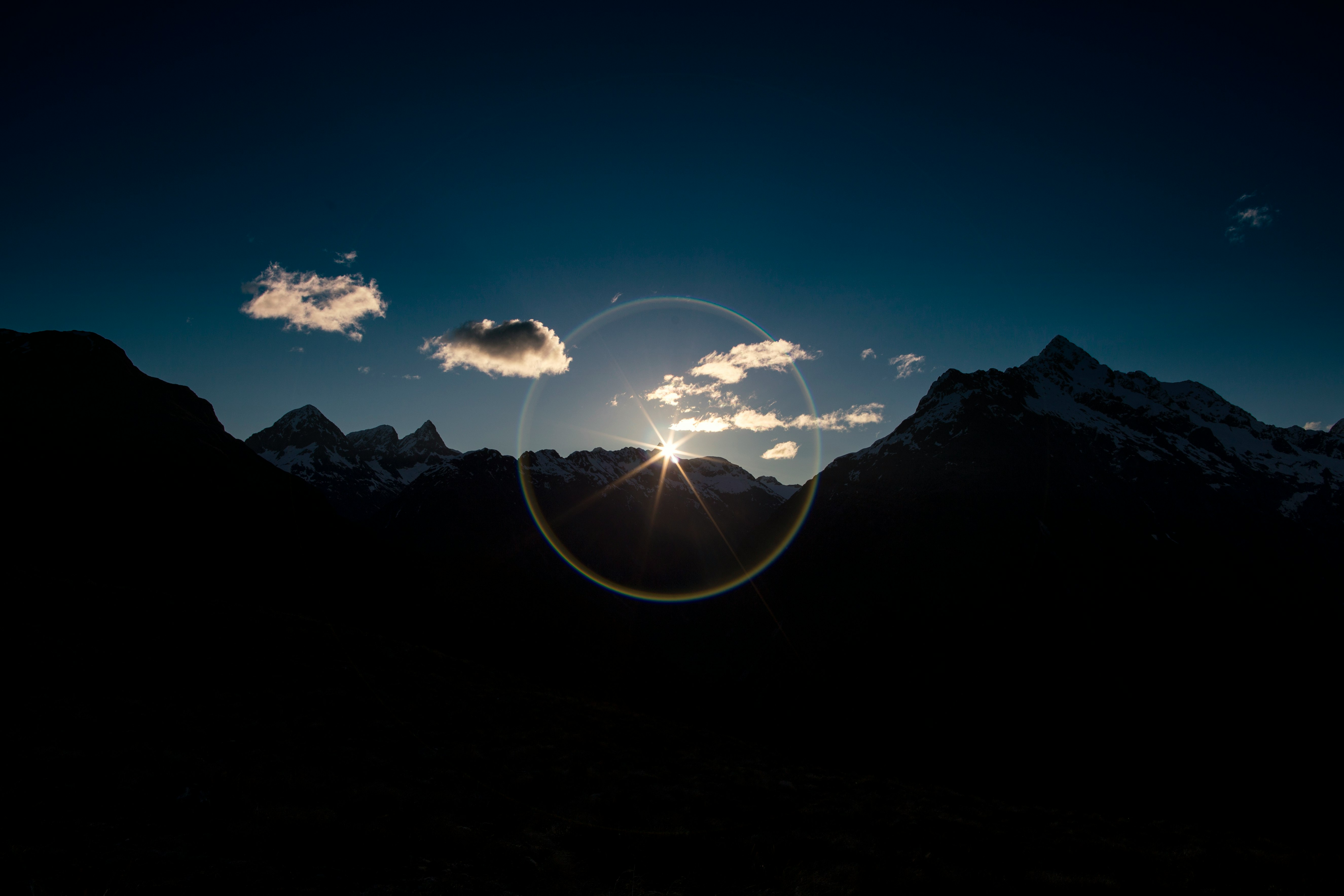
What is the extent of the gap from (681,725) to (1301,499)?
274m

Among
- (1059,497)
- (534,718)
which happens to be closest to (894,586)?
(1059,497)

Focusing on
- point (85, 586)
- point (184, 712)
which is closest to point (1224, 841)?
point (184, 712)

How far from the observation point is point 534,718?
25172mm

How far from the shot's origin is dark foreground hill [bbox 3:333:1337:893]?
38.0 ft

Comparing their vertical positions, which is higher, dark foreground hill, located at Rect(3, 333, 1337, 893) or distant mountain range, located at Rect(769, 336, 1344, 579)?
distant mountain range, located at Rect(769, 336, 1344, 579)

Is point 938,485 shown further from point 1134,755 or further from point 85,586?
point 85,586

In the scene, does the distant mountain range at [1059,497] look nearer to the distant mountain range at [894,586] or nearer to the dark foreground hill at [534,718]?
the distant mountain range at [894,586]

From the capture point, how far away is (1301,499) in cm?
18512

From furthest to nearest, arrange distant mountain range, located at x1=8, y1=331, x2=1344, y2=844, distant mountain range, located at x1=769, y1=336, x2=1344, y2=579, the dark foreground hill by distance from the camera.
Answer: distant mountain range, located at x1=769, y1=336, x2=1344, y2=579
distant mountain range, located at x1=8, y1=331, x2=1344, y2=844
the dark foreground hill

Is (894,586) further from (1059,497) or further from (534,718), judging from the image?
(534,718)

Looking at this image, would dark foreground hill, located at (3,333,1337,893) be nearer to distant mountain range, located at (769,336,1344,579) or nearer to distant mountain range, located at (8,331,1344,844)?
distant mountain range, located at (8,331,1344,844)

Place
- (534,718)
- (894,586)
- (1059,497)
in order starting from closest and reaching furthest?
(534,718)
(894,586)
(1059,497)

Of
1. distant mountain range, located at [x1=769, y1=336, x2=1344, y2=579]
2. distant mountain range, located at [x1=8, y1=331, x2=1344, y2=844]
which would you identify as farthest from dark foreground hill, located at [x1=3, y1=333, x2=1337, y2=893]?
distant mountain range, located at [x1=769, y1=336, x2=1344, y2=579]

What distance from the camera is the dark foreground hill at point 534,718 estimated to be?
1159 centimetres
